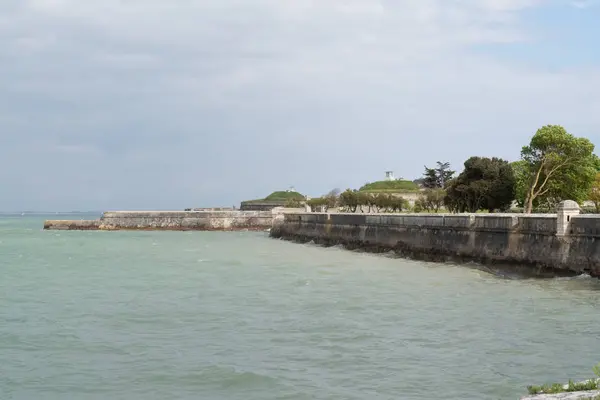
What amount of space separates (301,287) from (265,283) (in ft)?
6.08

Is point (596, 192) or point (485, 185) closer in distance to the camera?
point (596, 192)

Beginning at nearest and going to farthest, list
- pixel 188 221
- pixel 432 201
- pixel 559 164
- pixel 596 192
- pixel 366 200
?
pixel 559 164
pixel 596 192
pixel 432 201
pixel 366 200
pixel 188 221

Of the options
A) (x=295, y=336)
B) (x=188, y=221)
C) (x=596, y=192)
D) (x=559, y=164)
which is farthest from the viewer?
(x=188, y=221)

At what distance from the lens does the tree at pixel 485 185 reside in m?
56.1

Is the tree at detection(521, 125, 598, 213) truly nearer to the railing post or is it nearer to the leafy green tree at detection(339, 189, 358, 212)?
the railing post

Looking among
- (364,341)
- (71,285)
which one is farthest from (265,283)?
(364,341)

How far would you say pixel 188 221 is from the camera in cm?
8319

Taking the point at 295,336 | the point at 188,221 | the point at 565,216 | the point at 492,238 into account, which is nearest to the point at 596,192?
the point at 492,238

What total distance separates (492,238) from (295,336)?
1645 centimetres

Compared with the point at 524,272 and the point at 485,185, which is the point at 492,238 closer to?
the point at 524,272

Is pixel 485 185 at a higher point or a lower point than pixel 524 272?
higher

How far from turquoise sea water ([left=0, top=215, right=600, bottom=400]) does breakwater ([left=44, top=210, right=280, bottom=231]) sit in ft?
182

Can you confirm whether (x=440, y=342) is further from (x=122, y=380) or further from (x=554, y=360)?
(x=122, y=380)

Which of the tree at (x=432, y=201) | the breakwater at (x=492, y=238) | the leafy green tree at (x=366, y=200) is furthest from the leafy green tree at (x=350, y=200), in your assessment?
the breakwater at (x=492, y=238)
